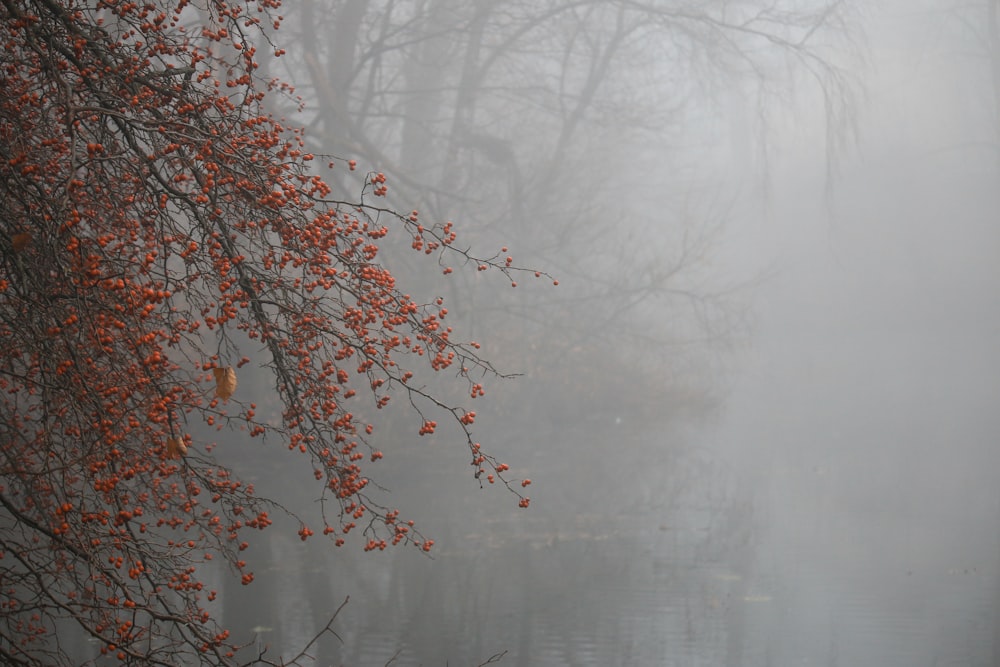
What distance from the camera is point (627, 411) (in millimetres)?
14438

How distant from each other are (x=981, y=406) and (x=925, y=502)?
220 inches

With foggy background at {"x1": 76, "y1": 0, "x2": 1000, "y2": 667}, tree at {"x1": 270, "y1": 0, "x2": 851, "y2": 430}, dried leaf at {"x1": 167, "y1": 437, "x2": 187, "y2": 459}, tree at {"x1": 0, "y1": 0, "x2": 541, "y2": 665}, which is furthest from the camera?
tree at {"x1": 270, "y1": 0, "x2": 851, "y2": 430}

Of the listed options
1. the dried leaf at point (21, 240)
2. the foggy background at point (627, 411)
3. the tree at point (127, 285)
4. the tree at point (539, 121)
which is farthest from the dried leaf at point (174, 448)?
the tree at point (539, 121)

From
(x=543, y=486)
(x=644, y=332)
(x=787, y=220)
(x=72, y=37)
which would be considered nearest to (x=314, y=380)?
(x=72, y=37)

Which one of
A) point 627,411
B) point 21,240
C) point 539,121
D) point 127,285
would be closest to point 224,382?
point 127,285

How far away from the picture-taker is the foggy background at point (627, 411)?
6.67 metres

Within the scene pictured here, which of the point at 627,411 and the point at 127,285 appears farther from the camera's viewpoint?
the point at 627,411

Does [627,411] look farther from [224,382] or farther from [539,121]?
[224,382]

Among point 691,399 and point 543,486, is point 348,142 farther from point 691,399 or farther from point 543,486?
point 691,399

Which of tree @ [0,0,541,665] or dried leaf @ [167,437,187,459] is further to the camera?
dried leaf @ [167,437,187,459]

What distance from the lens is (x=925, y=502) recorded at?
991 centimetres

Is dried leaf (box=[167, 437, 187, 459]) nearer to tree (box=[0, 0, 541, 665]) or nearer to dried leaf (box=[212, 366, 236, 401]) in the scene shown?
tree (box=[0, 0, 541, 665])

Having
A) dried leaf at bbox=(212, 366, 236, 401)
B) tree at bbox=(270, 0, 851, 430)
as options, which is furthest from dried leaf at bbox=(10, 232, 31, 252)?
tree at bbox=(270, 0, 851, 430)

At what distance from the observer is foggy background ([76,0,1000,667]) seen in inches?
263
